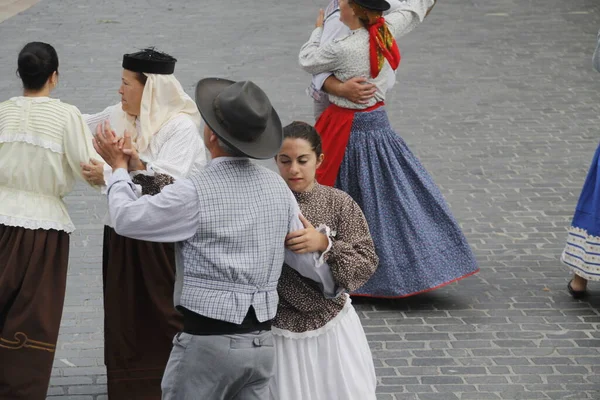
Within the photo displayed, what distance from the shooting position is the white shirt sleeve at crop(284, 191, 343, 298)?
3.91 m

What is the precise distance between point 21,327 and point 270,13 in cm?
1060

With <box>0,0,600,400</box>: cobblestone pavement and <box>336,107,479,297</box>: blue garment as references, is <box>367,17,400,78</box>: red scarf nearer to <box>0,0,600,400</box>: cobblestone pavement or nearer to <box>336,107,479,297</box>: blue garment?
<box>336,107,479,297</box>: blue garment

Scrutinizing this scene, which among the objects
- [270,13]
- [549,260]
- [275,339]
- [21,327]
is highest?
[275,339]

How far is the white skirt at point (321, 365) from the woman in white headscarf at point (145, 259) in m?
1.02

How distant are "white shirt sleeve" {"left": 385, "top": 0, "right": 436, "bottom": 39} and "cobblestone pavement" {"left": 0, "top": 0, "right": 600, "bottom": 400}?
162cm

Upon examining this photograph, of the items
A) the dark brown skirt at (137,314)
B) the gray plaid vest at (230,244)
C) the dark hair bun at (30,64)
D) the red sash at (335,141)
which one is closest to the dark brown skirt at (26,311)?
the dark brown skirt at (137,314)

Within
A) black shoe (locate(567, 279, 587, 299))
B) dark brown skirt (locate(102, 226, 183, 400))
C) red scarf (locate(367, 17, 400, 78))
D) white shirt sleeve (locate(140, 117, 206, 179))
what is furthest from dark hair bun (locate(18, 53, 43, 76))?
black shoe (locate(567, 279, 587, 299))

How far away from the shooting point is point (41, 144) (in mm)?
4707

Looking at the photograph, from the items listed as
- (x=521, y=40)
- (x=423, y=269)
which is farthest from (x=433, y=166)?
(x=521, y=40)

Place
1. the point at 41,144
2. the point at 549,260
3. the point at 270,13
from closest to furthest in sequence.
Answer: the point at 41,144 → the point at 549,260 → the point at 270,13

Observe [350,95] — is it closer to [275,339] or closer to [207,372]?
[275,339]

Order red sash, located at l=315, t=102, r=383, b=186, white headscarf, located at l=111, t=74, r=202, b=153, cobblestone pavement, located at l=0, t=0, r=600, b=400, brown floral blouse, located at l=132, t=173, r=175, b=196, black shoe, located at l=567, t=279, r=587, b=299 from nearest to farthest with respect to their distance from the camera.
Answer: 1. brown floral blouse, located at l=132, t=173, r=175, b=196
2. white headscarf, located at l=111, t=74, r=202, b=153
3. cobblestone pavement, located at l=0, t=0, r=600, b=400
4. red sash, located at l=315, t=102, r=383, b=186
5. black shoe, located at l=567, t=279, r=587, b=299

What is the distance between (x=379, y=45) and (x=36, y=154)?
2.26m

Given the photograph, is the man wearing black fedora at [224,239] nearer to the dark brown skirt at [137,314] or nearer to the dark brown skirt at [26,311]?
the dark brown skirt at [26,311]
